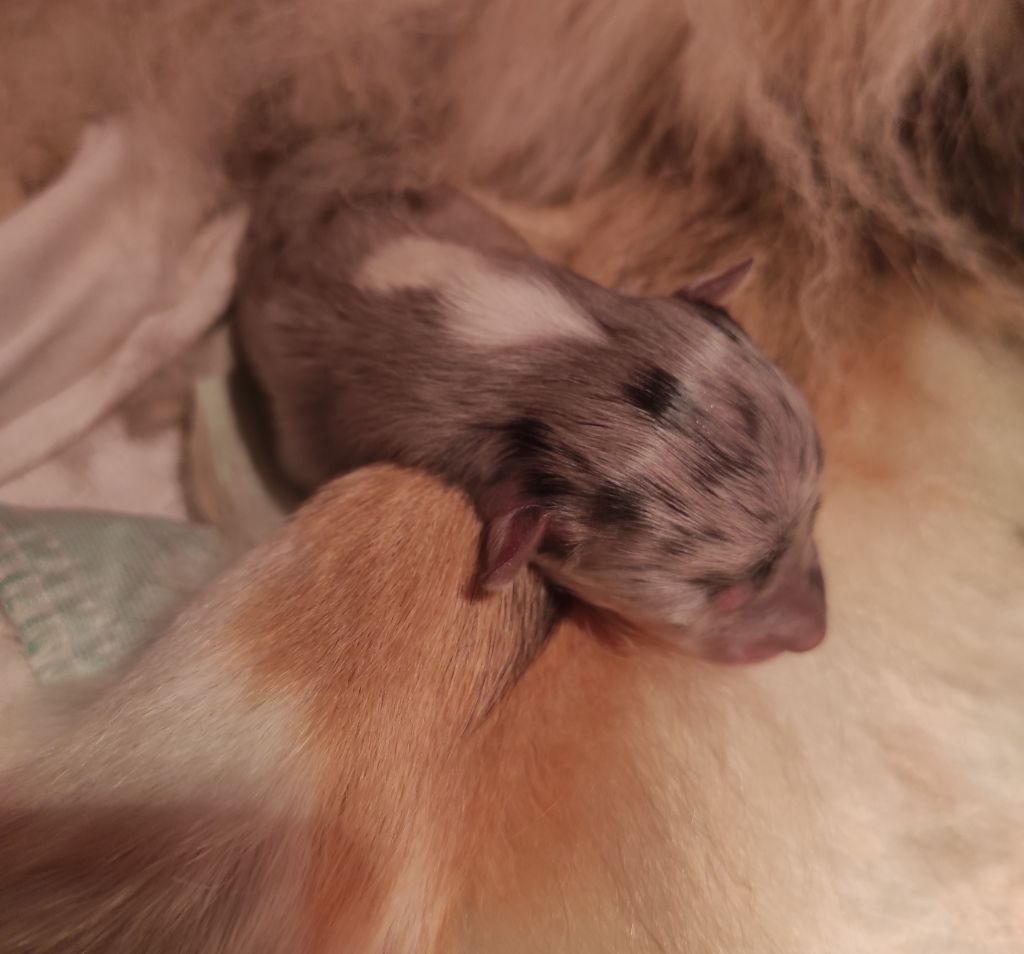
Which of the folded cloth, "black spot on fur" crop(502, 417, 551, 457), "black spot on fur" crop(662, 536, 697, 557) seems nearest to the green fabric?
the folded cloth

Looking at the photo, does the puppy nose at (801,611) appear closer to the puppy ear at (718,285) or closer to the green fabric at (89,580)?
the puppy ear at (718,285)

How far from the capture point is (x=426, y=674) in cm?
57

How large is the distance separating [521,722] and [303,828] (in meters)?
0.16

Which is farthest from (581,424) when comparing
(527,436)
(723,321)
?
(723,321)

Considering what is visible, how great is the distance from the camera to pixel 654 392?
72 cm

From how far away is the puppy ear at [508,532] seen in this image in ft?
2.05

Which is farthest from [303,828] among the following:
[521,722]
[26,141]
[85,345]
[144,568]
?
[26,141]

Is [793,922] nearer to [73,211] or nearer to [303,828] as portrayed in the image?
[303,828]

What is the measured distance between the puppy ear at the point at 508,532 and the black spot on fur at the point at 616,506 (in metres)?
0.04

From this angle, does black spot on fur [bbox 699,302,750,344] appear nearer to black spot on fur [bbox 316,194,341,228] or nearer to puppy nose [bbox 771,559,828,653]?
puppy nose [bbox 771,559,828,653]

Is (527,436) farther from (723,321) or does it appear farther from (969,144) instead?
(969,144)

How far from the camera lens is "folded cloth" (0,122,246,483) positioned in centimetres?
77

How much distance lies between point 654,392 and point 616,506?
0.32ft

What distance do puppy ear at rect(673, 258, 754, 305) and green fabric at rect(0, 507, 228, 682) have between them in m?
0.46
